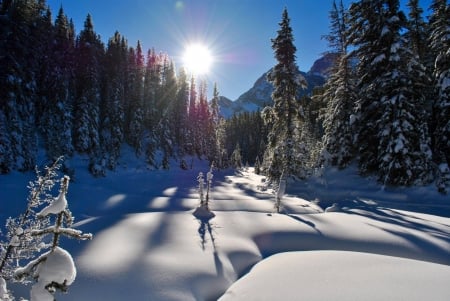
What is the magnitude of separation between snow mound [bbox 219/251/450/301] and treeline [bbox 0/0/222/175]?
73.6 ft

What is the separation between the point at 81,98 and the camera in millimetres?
33312

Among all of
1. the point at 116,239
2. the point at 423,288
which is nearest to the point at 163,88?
the point at 116,239

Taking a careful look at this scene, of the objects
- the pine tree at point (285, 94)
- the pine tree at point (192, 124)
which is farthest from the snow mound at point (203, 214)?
the pine tree at point (192, 124)

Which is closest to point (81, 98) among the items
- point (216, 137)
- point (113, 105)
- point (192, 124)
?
point (113, 105)

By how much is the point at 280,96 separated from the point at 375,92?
6.87 m

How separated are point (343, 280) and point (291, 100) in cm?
1798

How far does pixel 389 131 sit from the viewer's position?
49.7 feet

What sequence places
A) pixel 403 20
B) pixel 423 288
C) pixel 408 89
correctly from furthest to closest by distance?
pixel 403 20 < pixel 408 89 < pixel 423 288

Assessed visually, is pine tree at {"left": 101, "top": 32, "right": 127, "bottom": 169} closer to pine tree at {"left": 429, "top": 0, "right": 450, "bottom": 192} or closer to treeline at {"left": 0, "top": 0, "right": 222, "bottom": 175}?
treeline at {"left": 0, "top": 0, "right": 222, "bottom": 175}

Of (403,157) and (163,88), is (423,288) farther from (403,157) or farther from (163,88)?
(163,88)

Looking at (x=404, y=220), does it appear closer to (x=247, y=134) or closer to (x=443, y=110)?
(x=443, y=110)

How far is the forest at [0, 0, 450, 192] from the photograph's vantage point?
15.3 metres

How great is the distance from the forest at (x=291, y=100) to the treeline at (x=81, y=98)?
5.5 inches

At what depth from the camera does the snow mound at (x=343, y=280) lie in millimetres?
4145
